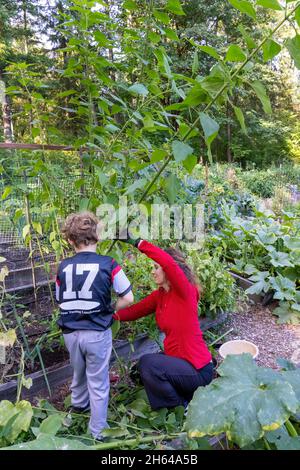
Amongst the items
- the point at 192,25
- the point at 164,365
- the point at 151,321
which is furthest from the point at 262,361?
the point at 192,25

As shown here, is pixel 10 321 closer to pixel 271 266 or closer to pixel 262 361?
pixel 262 361

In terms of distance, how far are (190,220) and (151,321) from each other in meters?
1.94

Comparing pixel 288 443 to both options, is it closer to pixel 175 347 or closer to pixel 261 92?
pixel 175 347

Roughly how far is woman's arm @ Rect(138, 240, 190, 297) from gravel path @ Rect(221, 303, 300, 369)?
1.27 m

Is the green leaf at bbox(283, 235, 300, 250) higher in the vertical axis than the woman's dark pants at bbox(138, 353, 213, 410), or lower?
higher

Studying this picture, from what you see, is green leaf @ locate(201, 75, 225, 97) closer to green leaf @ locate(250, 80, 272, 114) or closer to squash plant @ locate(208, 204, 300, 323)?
green leaf @ locate(250, 80, 272, 114)

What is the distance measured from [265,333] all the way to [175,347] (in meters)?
1.61

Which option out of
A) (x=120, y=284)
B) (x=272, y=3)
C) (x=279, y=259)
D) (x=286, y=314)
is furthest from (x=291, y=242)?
(x=272, y=3)

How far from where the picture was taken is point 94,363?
6.16 feet

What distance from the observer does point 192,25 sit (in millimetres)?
14961

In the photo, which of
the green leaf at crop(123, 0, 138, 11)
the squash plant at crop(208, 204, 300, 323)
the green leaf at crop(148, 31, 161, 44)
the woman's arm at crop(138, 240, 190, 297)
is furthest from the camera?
the squash plant at crop(208, 204, 300, 323)

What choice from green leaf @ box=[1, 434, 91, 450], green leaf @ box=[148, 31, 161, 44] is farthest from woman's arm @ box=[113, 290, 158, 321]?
green leaf @ box=[148, 31, 161, 44]

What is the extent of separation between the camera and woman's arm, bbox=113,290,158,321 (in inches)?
87.3

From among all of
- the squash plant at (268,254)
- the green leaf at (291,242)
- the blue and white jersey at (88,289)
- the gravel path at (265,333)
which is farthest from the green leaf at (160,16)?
the green leaf at (291,242)
